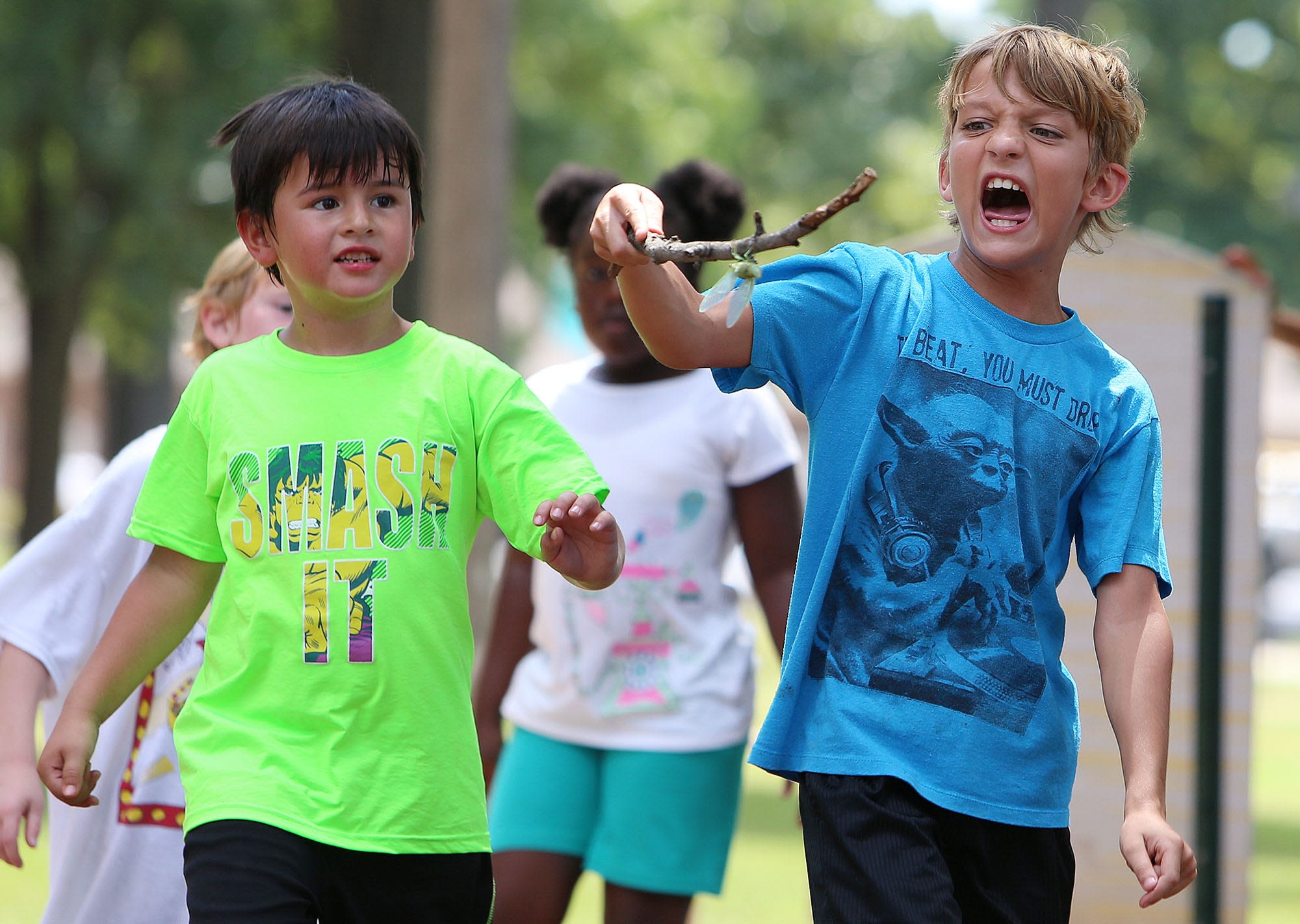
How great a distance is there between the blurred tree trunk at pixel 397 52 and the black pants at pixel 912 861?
7382 mm

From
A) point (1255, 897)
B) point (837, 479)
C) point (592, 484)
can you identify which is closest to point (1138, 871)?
point (837, 479)

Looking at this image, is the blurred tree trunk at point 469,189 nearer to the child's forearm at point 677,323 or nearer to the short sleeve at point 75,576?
the short sleeve at point 75,576

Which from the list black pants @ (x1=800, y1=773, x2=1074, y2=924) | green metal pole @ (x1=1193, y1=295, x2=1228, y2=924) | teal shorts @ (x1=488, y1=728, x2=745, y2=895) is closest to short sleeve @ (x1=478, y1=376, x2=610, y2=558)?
black pants @ (x1=800, y1=773, x2=1074, y2=924)

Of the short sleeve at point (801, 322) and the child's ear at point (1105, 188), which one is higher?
the child's ear at point (1105, 188)

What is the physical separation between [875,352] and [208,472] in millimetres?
1117

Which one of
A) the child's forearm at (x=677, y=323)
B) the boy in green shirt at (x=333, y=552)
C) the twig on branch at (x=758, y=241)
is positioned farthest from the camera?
the boy in green shirt at (x=333, y=552)

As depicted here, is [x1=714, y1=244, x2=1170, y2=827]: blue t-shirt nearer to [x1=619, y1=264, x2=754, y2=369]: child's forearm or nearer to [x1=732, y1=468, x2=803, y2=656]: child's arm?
[x1=619, y1=264, x2=754, y2=369]: child's forearm

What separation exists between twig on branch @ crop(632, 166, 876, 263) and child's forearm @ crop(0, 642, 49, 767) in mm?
1539

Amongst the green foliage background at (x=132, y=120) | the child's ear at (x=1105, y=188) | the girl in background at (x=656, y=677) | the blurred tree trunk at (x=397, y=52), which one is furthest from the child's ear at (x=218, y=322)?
the green foliage background at (x=132, y=120)

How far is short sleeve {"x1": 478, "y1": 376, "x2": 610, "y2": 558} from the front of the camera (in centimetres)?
276

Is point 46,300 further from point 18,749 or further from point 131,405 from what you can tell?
point 18,749

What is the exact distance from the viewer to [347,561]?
277 centimetres

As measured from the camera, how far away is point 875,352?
285cm

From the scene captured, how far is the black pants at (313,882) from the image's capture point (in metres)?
2.60
